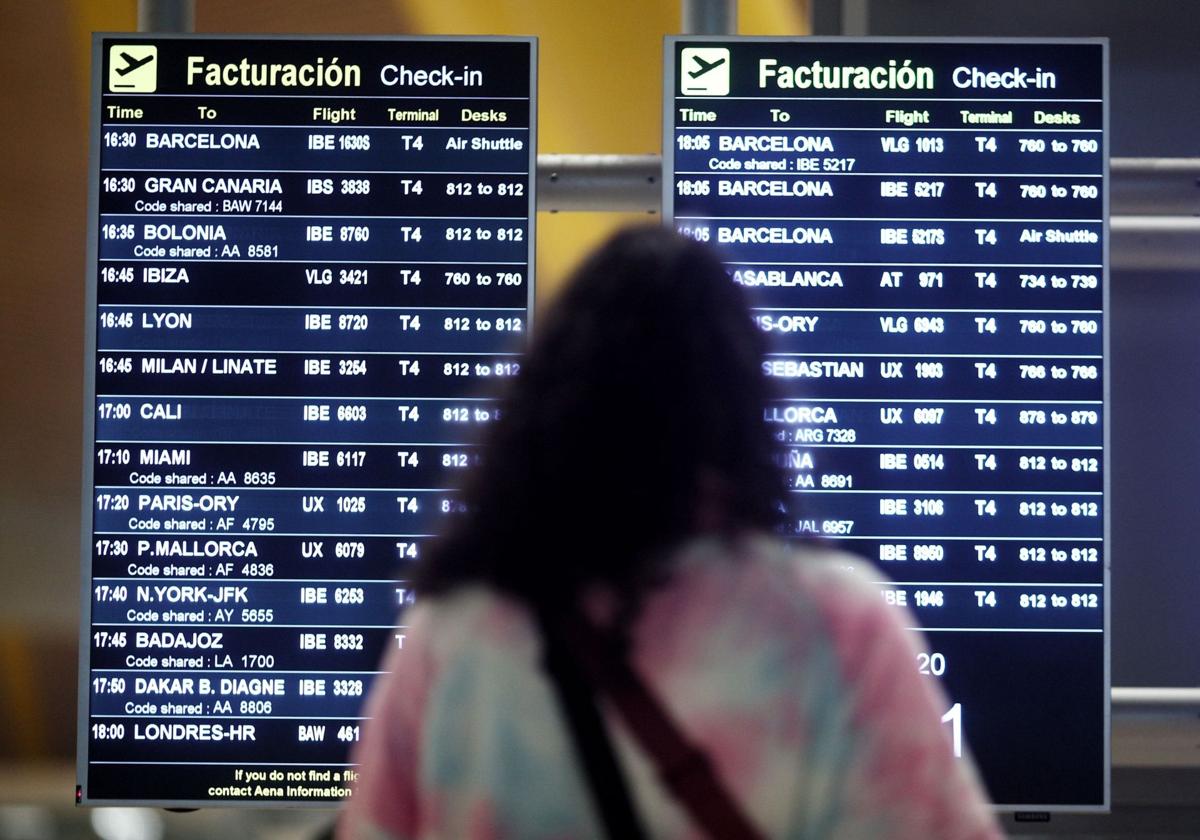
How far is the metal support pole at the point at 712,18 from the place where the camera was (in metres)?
3.34

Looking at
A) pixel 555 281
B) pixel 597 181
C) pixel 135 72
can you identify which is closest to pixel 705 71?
pixel 597 181

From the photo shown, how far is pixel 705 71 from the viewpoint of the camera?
10.4 feet

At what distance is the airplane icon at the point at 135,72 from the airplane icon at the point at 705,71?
1090 mm

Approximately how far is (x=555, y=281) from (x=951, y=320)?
98 centimetres

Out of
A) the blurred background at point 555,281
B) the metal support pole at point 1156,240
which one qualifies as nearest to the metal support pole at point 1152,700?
the blurred background at point 555,281

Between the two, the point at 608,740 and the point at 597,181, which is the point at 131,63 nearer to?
the point at 597,181

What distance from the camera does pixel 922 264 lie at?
3137 millimetres

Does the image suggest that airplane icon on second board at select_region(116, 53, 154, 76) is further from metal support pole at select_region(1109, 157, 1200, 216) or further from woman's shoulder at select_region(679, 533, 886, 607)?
woman's shoulder at select_region(679, 533, 886, 607)

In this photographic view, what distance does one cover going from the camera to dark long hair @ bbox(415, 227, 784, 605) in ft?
4.73

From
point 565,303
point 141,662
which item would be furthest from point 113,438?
point 565,303

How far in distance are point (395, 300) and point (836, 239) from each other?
91 cm

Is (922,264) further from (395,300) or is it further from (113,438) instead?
(113,438)

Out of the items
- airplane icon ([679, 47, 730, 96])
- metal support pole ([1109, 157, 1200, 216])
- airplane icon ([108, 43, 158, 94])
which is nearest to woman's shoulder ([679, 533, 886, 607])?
airplane icon ([679, 47, 730, 96])

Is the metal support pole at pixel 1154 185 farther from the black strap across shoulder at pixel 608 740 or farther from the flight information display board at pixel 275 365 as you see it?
the black strap across shoulder at pixel 608 740
